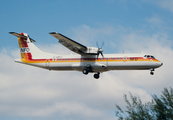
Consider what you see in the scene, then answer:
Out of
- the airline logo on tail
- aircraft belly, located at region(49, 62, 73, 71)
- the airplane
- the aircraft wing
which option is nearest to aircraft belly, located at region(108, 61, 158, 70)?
the airplane

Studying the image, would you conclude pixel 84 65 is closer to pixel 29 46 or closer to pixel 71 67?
pixel 71 67

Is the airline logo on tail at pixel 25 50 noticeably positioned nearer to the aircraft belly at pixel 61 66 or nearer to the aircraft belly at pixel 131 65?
the aircraft belly at pixel 61 66

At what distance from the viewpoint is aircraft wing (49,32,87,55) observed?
1404 inches

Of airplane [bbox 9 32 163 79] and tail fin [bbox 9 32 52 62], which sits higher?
tail fin [bbox 9 32 52 62]

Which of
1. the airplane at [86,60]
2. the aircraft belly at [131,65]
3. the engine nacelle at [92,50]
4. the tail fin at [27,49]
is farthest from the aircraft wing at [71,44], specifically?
the tail fin at [27,49]

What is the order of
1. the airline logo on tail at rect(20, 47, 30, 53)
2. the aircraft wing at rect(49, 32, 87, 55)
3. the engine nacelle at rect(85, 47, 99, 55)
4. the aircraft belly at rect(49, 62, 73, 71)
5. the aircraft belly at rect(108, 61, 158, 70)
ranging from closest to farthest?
the aircraft wing at rect(49, 32, 87, 55), the aircraft belly at rect(108, 61, 158, 70), the engine nacelle at rect(85, 47, 99, 55), the aircraft belly at rect(49, 62, 73, 71), the airline logo on tail at rect(20, 47, 30, 53)

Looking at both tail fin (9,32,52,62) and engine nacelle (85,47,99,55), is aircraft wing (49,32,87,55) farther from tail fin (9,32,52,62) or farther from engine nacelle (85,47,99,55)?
tail fin (9,32,52,62)

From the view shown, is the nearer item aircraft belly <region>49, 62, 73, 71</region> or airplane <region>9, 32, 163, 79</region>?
airplane <region>9, 32, 163, 79</region>

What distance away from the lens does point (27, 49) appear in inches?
1661

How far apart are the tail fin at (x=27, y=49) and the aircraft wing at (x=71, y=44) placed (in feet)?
14.8

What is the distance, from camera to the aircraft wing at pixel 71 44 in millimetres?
35656

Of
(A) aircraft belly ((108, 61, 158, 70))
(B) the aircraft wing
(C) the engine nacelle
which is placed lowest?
(A) aircraft belly ((108, 61, 158, 70))

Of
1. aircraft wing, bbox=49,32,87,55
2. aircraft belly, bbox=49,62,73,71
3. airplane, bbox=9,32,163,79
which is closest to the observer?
aircraft wing, bbox=49,32,87,55

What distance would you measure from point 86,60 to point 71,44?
3019 mm
